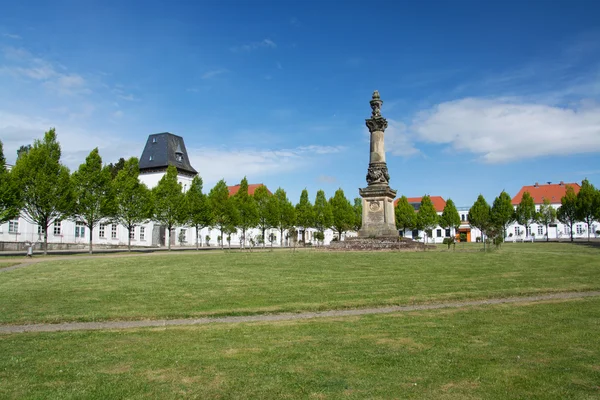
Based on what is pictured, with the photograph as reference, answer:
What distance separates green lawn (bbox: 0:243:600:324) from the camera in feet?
39.2

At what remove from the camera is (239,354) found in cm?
736

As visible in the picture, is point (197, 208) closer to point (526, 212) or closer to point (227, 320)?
point (227, 320)

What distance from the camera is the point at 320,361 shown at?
22.5ft

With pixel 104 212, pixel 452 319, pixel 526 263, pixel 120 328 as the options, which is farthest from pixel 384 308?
pixel 104 212

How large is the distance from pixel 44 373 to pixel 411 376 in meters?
5.05

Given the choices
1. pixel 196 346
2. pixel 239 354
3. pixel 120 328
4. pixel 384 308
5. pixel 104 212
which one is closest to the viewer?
pixel 239 354

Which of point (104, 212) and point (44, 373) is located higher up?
point (104, 212)

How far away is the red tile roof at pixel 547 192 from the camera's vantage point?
323 ft

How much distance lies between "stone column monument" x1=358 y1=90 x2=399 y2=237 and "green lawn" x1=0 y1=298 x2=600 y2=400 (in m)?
23.9

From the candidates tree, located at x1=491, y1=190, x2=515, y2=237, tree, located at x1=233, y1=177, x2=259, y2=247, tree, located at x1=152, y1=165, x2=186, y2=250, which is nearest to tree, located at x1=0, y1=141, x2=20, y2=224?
tree, located at x1=152, y1=165, x2=186, y2=250

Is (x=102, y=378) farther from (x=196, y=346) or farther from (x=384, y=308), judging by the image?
(x=384, y=308)

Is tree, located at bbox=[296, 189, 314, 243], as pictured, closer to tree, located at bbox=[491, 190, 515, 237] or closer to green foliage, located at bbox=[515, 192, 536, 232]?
tree, located at bbox=[491, 190, 515, 237]

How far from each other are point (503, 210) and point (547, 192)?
26.6m

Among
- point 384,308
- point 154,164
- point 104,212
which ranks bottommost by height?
point 384,308
